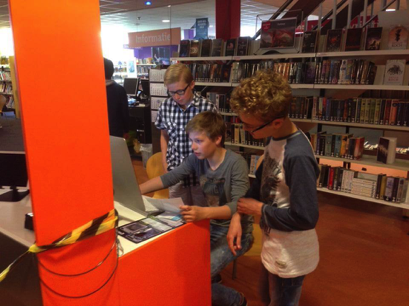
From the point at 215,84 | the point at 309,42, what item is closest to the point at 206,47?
the point at 215,84

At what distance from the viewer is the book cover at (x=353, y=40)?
349 cm

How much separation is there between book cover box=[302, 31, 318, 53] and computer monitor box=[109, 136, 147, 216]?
3.08 meters

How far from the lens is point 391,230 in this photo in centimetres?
331

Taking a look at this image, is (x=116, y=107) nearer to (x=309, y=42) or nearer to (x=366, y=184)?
(x=309, y=42)

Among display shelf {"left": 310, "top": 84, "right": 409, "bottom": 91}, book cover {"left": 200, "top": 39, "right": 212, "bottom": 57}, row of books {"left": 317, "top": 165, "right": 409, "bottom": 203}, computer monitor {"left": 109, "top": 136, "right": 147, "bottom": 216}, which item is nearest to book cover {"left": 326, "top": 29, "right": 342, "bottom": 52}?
display shelf {"left": 310, "top": 84, "right": 409, "bottom": 91}

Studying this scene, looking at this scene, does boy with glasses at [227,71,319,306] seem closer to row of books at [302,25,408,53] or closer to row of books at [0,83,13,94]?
row of books at [302,25,408,53]

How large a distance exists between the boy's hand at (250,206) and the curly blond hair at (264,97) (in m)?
0.34

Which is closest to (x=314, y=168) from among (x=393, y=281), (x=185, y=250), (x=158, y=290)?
(x=185, y=250)

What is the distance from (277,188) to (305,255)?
28 centimetres

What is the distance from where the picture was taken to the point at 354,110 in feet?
11.9

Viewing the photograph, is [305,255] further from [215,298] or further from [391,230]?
[391,230]

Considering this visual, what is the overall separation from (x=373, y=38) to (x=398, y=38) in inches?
8.9

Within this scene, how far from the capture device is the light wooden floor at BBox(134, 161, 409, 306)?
2271 millimetres

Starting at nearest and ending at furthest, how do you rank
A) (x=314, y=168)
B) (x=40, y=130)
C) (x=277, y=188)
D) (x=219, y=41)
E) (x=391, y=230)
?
1. (x=40, y=130)
2. (x=314, y=168)
3. (x=277, y=188)
4. (x=391, y=230)
5. (x=219, y=41)
